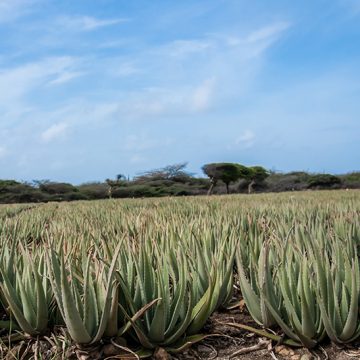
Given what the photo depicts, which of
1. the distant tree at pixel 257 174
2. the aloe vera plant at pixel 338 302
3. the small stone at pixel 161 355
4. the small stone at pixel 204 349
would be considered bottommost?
the small stone at pixel 204 349

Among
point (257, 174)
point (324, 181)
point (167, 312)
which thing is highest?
point (257, 174)

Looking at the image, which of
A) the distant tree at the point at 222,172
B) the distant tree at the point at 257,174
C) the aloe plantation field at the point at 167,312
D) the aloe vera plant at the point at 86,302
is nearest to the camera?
the aloe vera plant at the point at 86,302

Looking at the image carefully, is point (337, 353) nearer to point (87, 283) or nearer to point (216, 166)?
point (87, 283)

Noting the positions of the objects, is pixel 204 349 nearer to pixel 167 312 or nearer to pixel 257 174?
pixel 167 312

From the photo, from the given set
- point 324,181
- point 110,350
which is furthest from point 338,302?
point 324,181

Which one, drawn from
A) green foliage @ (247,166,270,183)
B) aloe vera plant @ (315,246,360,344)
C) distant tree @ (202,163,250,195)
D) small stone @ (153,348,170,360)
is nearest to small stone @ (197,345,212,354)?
small stone @ (153,348,170,360)

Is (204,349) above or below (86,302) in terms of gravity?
below

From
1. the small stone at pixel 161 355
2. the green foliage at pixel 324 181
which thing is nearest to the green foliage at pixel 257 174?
the green foliage at pixel 324 181

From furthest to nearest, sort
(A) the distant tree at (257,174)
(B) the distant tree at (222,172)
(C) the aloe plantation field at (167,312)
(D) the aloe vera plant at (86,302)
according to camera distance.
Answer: (A) the distant tree at (257,174)
(B) the distant tree at (222,172)
(C) the aloe plantation field at (167,312)
(D) the aloe vera plant at (86,302)

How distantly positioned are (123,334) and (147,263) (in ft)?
1.16

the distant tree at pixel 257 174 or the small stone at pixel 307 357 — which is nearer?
the small stone at pixel 307 357

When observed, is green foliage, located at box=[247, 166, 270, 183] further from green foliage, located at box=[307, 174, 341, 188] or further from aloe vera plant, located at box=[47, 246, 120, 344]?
aloe vera plant, located at box=[47, 246, 120, 344]

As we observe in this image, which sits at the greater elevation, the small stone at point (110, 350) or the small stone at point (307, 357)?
the small stone at point (110, 350)

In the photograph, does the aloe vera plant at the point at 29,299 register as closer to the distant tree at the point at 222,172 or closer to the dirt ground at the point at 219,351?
the dirt ground at the point at 219,351
